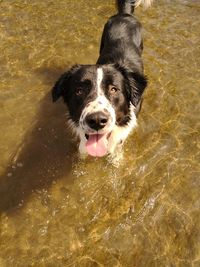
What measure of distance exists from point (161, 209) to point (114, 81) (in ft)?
6.20

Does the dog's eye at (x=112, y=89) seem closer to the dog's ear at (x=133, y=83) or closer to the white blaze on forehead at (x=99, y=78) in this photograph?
the white blaze on forehead at (x=99, y=78)

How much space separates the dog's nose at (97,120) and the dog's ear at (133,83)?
935mm

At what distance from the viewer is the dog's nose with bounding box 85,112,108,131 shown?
147 inches

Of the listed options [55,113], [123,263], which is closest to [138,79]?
[55,113]

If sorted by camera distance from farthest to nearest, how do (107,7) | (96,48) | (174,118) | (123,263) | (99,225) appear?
(107,7) → (96,48) → (174,118) → (99,225) → (123,263)

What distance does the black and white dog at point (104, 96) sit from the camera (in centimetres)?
388

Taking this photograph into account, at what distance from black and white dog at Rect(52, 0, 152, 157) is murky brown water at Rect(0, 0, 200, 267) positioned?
1.86ft

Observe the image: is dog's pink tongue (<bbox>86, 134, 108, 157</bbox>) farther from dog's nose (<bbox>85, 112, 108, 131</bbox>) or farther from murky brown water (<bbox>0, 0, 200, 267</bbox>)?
murky brown water (<bbox>0, 0, 200, 267</bbox>)

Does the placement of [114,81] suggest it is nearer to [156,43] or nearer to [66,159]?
[66,159]

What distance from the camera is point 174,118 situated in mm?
5844

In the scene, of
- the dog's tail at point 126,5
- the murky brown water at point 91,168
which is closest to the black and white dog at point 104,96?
the murky brown water at point 91,168

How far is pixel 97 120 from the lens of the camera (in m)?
3.75

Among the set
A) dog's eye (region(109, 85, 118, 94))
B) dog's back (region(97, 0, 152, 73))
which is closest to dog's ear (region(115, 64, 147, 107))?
dog's eye (region(109, 85, 118, 94))

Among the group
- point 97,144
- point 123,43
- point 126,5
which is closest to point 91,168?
point 97,144
